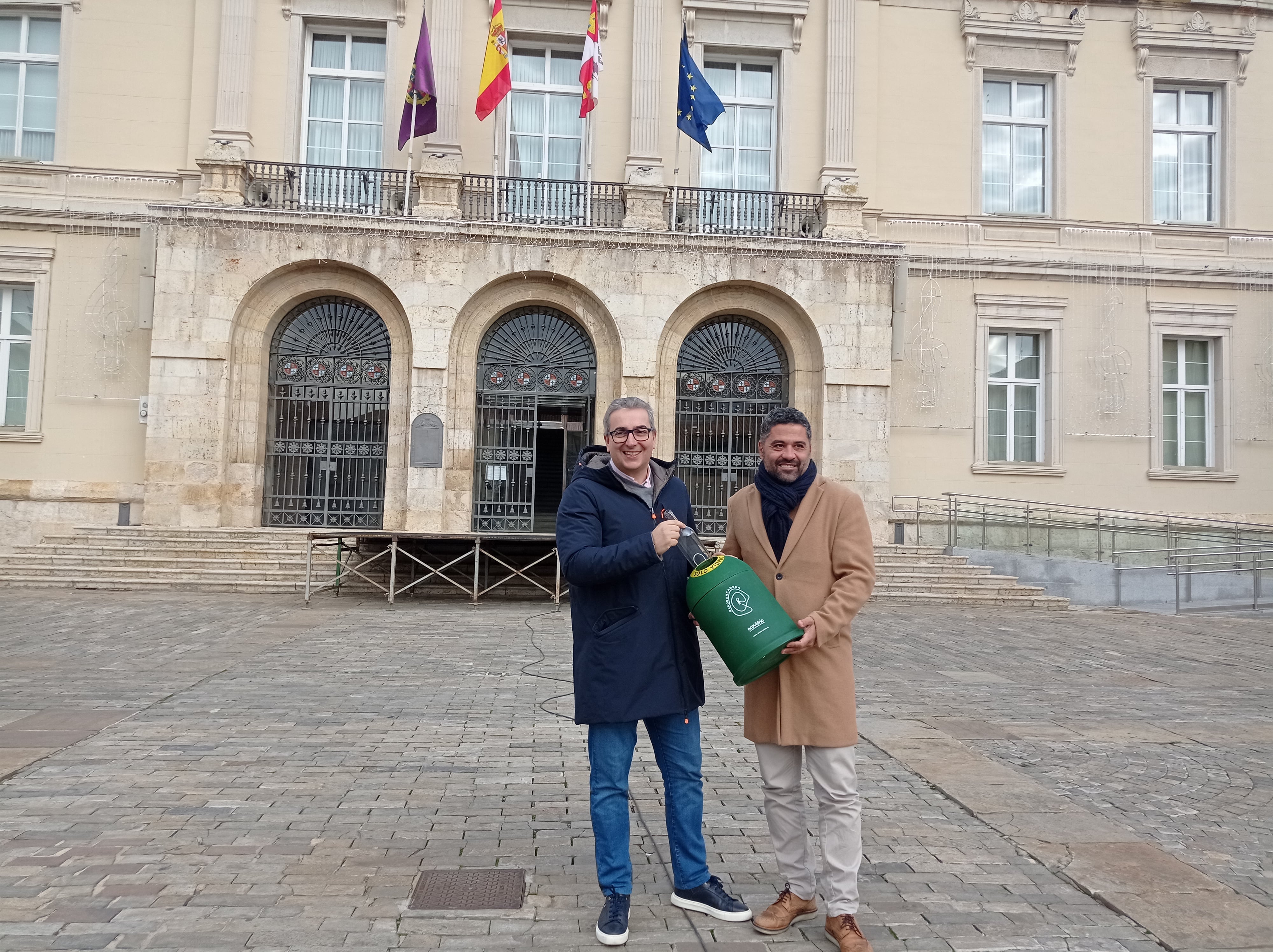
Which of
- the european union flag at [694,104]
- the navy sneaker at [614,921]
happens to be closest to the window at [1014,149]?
the european union flag at [694,104]

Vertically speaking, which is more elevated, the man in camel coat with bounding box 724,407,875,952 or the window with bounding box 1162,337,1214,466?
the window with bounding box 1162,337,1214,466

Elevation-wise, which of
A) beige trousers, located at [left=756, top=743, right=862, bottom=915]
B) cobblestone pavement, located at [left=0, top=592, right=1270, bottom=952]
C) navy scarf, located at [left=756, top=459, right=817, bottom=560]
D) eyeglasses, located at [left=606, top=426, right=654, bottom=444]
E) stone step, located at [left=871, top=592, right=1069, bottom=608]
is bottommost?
cobblestone pavement, located at [left=0, top=592, right=1270, bottom=952]

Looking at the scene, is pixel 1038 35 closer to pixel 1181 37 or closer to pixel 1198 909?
pixel 1181 37

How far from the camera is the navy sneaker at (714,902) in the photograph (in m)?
3.62

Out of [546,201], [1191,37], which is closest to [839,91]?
[546,201]

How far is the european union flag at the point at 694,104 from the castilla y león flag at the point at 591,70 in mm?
1610

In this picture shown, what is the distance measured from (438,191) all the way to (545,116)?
3.52 m

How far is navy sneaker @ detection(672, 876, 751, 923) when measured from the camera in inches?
143

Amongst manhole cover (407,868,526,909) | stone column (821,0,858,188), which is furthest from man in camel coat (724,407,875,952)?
stone column (821,0,858,188)

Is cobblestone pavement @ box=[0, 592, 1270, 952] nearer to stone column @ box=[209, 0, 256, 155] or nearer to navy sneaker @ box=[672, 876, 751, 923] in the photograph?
navy sneaker @ box=[672, 876, 751, 923]

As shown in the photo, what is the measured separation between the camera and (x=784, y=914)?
356cm

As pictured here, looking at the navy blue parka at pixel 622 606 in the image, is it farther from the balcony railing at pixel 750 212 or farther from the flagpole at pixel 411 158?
the balcony railing at pixel 750 212

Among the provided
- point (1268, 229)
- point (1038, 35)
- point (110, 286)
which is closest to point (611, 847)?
point (110, 286)

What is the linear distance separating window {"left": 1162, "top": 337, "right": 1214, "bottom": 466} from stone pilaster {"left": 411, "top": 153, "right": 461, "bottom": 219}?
15686 millimetres
